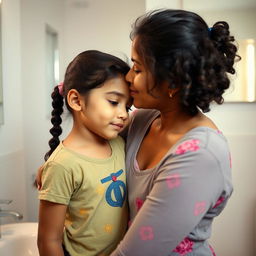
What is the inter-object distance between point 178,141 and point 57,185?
0.31 m

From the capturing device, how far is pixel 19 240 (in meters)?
1.27

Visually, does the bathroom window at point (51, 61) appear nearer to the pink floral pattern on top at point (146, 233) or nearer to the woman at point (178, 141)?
the woman at point (178, 141)

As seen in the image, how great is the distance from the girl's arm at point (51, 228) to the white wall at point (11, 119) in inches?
29.6

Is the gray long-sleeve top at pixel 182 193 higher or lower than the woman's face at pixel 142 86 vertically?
lower

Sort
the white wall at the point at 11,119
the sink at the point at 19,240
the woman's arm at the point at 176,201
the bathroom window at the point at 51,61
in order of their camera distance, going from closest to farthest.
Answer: the woman's arm at the point at 176,201, the sink at the point at 19,240, the white wall at the point at 11,119, the bathroom window at the point at 51,61

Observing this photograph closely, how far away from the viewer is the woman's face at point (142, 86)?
→ 78cm

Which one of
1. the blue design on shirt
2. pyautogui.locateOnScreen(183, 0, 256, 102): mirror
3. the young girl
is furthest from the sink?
pyautogui.locateOnScreen(183, 0, 256, 102): mirror

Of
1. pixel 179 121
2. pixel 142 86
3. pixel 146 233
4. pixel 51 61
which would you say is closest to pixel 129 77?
pixel 142 86

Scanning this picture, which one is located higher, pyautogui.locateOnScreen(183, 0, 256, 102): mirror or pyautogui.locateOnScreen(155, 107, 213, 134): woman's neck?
pyautogui.locateOnScreen(183, 0, 256, 102): mirror

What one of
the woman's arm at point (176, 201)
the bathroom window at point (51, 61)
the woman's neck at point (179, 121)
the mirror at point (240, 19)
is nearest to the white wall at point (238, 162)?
the mirror at point (240, 19)

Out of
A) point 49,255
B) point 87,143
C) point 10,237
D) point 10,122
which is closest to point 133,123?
point 87,143

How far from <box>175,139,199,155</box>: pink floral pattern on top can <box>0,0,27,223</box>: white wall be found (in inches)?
41.3

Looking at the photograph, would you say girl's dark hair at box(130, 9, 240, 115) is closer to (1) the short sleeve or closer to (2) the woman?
(2) the woman

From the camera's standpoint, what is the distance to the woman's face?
78cm
